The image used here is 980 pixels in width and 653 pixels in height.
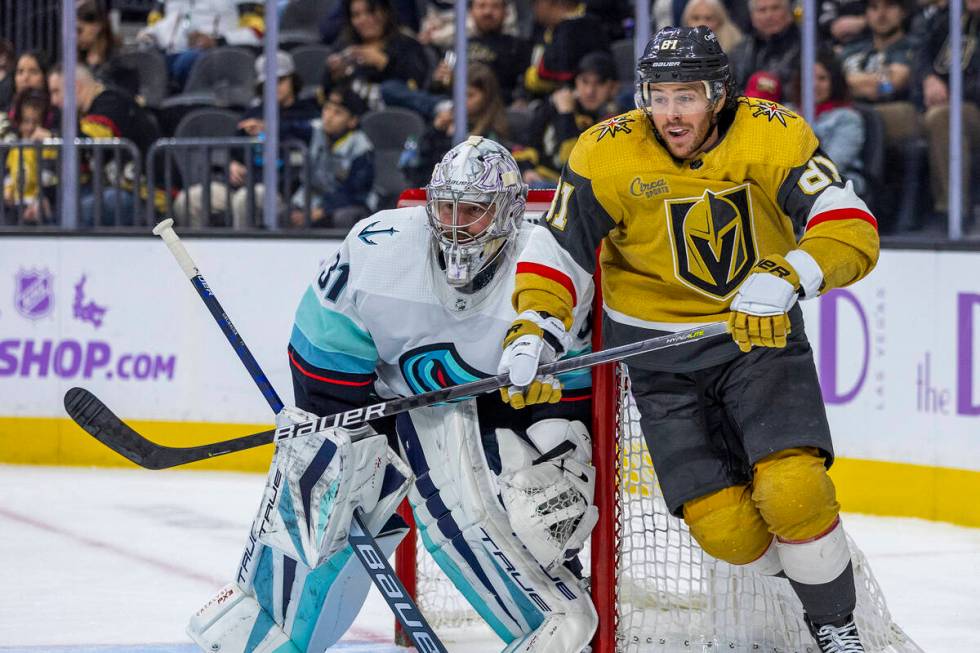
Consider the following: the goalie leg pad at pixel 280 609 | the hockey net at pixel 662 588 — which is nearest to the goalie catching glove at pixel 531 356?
the hockey net at pixel 662 588

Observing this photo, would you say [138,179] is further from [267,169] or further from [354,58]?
[354,58]

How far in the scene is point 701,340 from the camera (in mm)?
2604

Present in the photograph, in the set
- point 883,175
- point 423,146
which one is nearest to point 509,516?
point 883,175

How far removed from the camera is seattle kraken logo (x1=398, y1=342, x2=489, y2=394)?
2713mm

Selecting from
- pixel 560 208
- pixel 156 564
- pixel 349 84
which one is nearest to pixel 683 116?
pixel 560 208

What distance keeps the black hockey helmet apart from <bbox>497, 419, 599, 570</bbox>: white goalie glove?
568 millimetres

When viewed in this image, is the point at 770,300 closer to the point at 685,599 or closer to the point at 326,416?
the point at 326,416

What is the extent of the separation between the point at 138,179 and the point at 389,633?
8.75ft

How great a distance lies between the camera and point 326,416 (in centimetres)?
270

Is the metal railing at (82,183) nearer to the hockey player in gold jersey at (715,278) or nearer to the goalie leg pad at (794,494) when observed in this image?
the hockey player in gold jersey at (715,278)

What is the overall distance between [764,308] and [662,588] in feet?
3.09

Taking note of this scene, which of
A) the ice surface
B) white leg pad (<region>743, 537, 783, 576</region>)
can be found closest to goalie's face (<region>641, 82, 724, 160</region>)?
white leg pad (<region>743, 537, 783, 576</region>)

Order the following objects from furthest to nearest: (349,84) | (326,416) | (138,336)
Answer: (349,84), (138,336), (326,416)

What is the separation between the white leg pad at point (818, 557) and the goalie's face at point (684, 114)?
0.62 meters
